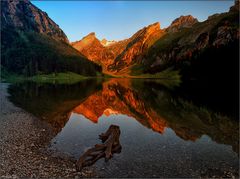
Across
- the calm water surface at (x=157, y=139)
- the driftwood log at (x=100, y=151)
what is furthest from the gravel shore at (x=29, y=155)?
the calm water surface at (x=157, y=139)

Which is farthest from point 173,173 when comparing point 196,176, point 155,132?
point 155,132

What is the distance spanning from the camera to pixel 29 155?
2766 cm

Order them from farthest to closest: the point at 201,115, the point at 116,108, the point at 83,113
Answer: the point at 116,108 < the point at 83,113 < the point at 201,115

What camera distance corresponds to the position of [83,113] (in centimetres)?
Answer: 5969

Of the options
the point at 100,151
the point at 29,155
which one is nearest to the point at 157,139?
the point at 100,151

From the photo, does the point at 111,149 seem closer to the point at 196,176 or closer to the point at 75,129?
the point at 196,176

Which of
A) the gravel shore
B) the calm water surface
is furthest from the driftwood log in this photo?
the gravel shore

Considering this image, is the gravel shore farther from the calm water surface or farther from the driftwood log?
the calm water surface

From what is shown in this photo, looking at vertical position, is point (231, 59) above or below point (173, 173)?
above

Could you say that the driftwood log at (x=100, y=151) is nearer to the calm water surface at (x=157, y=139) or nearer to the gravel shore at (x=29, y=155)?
the calm water surface at (x=157, y=139)

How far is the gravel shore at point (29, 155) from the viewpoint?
902 inches

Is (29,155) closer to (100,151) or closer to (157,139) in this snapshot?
(100,151)

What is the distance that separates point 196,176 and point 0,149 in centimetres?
2127

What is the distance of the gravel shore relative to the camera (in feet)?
75.2
